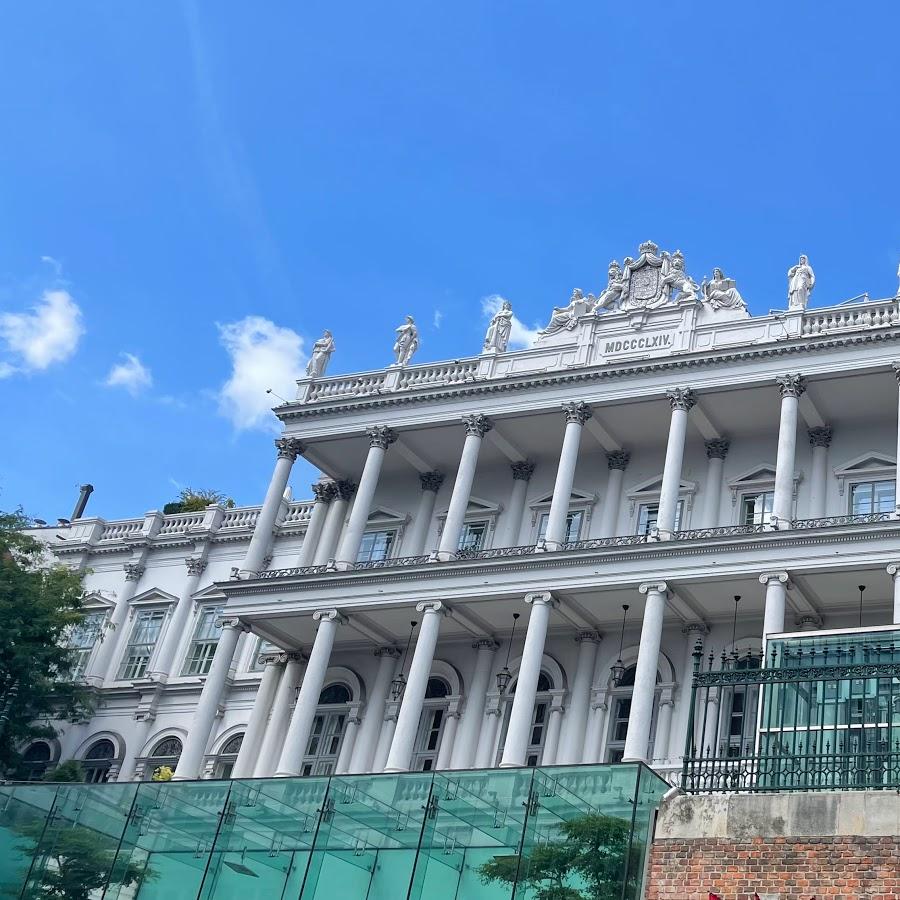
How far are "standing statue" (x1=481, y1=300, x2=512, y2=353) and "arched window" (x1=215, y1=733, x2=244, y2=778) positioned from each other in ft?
44.0

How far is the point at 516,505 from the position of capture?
37.8 metres

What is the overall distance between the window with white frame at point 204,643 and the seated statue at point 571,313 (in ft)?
46.3

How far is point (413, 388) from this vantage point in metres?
38.1

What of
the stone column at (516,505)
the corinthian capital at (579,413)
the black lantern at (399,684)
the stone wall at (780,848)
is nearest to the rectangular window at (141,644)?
the black lantern at (399,684)

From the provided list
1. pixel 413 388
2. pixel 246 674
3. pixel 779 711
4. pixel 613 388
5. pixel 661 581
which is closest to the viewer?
pixel 779 711

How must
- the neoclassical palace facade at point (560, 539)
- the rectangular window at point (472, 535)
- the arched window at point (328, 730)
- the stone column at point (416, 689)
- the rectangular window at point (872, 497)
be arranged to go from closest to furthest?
1. the neoclassical palace facade at point (560, 539)
2. the stone column at point (416, 689)
3. the rectangular window at point (872, 497)
4. the arched window at point (328, 730)
5. the rectangular window at point (472, 535)

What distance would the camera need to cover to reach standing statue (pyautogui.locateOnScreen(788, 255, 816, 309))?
113ft

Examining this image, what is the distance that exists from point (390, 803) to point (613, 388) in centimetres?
1806

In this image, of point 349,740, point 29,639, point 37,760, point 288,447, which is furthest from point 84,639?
point 349,740

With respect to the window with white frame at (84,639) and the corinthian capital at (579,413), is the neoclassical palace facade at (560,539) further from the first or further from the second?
the window with white frame at (84,639)

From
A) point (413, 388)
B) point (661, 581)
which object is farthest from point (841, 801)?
point (413, 388)

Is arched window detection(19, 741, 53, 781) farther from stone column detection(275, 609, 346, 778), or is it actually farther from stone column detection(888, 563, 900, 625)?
stone column detection(888, 563, 900, 625)

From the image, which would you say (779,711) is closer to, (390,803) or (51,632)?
(390,803)

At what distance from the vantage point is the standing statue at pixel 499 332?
126 feet
